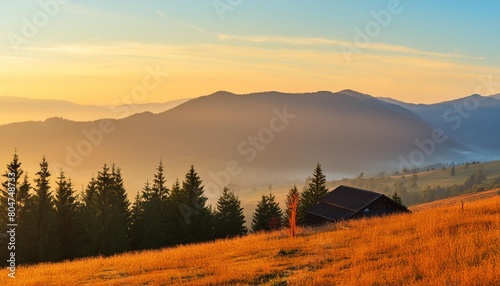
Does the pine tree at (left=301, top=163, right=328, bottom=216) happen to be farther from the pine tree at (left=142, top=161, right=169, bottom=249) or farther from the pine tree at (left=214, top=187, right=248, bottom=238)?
the pine tree at (left=142, top=161, right=169, bottom=249)

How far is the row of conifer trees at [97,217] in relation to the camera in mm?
40531

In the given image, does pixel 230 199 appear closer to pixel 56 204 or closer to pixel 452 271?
pixel 56 204

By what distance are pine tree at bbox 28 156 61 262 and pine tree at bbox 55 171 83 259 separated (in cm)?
180

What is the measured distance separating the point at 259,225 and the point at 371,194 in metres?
21.0

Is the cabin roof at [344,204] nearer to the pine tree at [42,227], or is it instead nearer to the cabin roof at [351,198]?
the cabin roof at [351,198]

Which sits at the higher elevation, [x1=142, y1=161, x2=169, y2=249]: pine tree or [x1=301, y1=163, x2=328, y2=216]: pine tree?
[x1=301, y1=163, x2=328, y2=216]: pine tree

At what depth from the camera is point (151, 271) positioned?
18641 millimetres

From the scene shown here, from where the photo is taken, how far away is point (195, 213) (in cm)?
5278

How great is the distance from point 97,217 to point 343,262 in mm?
35339

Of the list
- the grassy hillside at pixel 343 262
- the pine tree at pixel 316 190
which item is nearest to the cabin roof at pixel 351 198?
the pine tree at pixel 316 190

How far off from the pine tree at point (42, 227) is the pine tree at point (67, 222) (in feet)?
5.89

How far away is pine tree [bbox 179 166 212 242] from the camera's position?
52209 mm

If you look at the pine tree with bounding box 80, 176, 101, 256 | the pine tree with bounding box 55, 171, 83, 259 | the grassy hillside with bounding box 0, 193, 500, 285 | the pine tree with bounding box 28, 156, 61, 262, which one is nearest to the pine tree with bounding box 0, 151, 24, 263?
the pine tree with bounding box 28, 156, 61, 262

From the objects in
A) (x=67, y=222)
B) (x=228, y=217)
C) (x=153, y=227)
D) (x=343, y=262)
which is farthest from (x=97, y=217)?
(x=343, y=262)
